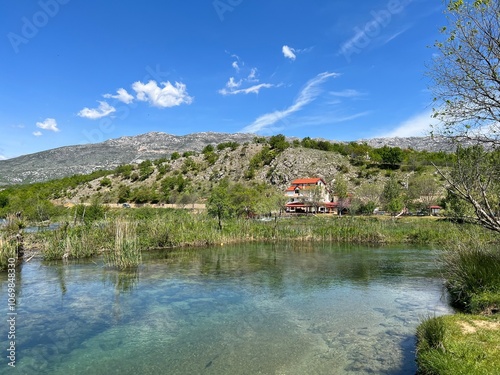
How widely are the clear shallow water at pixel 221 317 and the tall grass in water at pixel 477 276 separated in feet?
4.45

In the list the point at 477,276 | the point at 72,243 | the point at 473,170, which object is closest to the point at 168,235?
the point at 72,243

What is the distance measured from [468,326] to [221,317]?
24.9ft

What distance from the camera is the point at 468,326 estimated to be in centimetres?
863

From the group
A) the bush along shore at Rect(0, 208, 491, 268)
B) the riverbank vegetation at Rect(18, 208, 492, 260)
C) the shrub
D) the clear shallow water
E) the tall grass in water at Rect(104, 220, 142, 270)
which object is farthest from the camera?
the shrub

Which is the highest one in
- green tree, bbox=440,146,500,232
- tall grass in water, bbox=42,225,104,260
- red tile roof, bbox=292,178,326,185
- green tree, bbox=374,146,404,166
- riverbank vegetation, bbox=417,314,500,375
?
green tree, bbox=374,146,404,166

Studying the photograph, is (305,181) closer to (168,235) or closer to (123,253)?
(168,235)

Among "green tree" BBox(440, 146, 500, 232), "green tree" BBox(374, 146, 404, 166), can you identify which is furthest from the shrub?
"green tree" BBox(440, 146, 500, 232)

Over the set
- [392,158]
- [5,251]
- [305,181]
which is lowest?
[5,251]

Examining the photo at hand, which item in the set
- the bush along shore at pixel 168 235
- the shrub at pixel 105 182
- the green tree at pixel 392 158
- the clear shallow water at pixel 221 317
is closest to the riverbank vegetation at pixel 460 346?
the clear shallow water at pixel 221 317

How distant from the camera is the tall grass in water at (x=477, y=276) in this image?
34.7 ft

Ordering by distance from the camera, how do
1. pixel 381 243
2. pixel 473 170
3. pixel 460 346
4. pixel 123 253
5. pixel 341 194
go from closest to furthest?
1. pixel 460 346
2. pixel 473 170
3. pixel 123 253
4. pixel 381 243
5. pixel 341 194

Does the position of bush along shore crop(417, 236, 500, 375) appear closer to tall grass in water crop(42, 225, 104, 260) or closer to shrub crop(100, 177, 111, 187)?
tall grass in water crop(42, 225, 104, 260)

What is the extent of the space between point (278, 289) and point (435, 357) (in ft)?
31.5

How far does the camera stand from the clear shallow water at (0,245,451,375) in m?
8.79
